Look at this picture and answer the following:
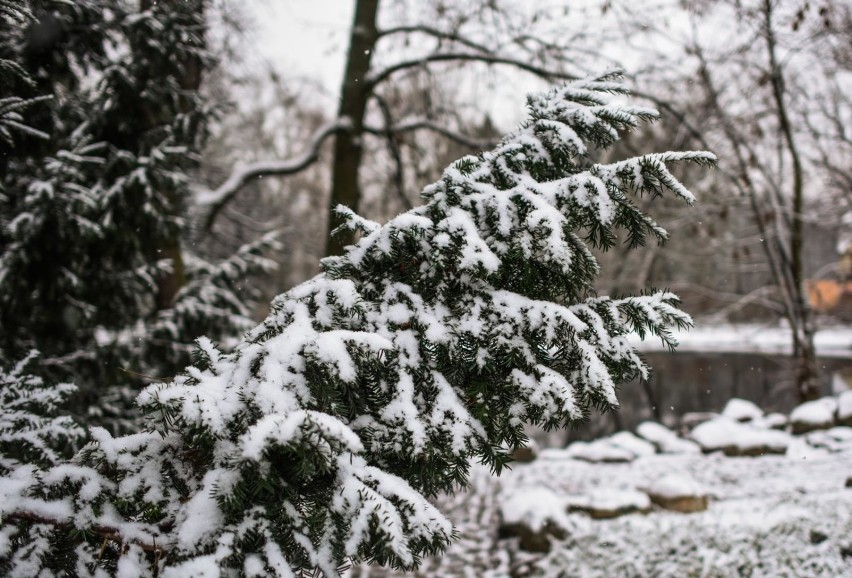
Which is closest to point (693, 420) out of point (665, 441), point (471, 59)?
point (665, 441)

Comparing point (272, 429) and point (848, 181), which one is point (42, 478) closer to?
point (272, 429)

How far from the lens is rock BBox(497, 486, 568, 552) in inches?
236

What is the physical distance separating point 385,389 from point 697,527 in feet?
18.9

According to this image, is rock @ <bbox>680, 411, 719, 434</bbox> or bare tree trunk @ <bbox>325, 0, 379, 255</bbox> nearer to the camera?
bare tree trunk @ <bbox>325, 0, 379, 255</bbox>

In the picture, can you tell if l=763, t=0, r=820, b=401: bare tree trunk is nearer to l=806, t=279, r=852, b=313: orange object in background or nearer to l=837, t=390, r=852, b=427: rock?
l=806, t=279, r=852, b=313: orange object in background

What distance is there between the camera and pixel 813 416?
9383 mm

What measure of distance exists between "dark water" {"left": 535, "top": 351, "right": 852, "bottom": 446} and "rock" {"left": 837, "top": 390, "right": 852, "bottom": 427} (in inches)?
38.5

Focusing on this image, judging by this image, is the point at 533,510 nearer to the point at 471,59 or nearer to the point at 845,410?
the point at 471,59

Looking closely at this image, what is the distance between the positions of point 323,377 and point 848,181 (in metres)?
12.0

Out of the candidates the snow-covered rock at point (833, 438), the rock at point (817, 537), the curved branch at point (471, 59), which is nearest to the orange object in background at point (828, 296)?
the snow-covered rock at point (833, 438)

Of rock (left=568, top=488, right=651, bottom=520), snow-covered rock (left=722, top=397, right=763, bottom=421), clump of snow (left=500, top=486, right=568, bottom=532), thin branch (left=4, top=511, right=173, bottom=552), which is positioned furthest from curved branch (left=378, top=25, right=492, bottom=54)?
snow-covered rock (left=722, top=397, right=763, bottom=421)

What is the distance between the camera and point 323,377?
1.43 metres

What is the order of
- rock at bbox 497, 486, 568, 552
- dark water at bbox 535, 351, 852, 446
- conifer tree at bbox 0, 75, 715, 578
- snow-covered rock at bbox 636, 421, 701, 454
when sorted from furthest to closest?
1. dark water at bbox 535, 351, 852, 446
2. snow-covered rock at bbox 636, 421, 701, 454
3. rock at bbox 497, 486, 568, 552
4. conifer tree at bbox 0, 75, 715, 578

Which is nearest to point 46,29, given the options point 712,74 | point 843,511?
point 843,511
